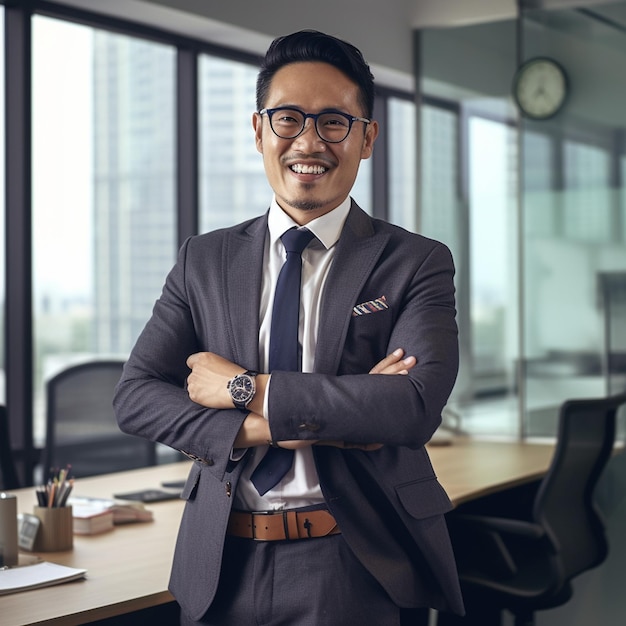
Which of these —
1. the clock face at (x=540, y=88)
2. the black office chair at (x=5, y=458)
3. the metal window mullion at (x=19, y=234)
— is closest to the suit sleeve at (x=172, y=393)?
the black office chair at (x=5, y=458)

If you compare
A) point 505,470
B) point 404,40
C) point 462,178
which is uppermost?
point 404,40

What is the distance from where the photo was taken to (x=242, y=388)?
178 cm

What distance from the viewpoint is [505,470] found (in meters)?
4.00

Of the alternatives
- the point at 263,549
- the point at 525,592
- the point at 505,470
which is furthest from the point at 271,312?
the point at 505,470

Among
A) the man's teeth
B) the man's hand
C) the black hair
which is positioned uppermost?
the black hair

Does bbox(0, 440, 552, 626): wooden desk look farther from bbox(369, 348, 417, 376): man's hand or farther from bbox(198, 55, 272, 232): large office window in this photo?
bbox(198, 55, 272, 232): large office window

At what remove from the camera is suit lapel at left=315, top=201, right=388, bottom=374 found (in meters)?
1.79

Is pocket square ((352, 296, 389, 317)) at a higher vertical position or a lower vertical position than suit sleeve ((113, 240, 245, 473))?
higher

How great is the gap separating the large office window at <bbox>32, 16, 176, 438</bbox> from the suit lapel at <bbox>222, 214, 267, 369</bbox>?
8.41 feet

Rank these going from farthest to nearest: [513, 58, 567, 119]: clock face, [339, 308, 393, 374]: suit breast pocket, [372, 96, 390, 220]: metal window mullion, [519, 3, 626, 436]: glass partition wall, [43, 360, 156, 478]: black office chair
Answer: [372, 96, 390, 220]: metal window mullion < [513, 58, 567, 119]: clock face < [519, 3, 626, 436]: glass partition wall < [43, 360, 156, 478]: black office chair < [339, 308, 393, 374]: suit breast pocket

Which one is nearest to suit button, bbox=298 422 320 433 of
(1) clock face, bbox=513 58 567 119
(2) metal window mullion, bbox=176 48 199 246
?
(2) metal window mullion, bbox=176 48 199 246

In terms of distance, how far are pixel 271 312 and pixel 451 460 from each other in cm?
258

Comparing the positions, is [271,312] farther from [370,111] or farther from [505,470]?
[505,470]

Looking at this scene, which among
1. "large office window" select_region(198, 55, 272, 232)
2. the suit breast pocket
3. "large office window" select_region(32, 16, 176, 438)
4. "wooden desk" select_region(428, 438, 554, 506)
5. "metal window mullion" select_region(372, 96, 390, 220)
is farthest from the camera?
"metal window mullion" select_region(372, 96, 390, 220)
